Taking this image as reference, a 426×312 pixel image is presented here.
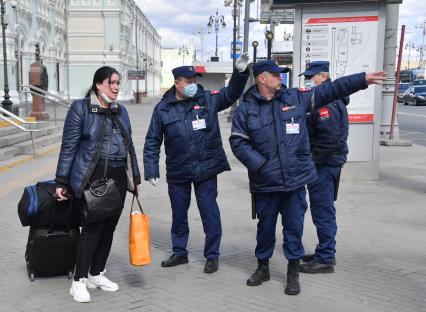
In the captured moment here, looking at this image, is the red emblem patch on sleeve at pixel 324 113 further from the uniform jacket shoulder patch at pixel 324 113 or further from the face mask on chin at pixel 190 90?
the face mask on chin at pixel 190 90

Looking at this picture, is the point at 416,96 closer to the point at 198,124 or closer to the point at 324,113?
the point at 324,113

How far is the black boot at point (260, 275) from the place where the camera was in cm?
475

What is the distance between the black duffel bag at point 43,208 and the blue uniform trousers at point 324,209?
224 cm

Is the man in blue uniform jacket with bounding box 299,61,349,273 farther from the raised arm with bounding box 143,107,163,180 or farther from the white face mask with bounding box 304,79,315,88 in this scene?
the raised arm with bounding box 143,107,163,180

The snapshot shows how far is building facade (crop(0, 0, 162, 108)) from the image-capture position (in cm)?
3681

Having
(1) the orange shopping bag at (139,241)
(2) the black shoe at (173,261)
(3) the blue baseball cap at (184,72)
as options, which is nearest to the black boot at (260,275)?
(2) the black shoe at (173,261)

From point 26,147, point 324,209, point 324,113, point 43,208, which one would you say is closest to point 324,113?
point 324,113

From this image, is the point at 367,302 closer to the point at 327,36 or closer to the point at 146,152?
the point at 146,152

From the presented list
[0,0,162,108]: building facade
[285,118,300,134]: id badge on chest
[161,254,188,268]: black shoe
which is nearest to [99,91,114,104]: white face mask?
[285,118,300,134]: id badge on chest

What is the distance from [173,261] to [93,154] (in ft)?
5.17

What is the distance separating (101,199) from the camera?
426 cm

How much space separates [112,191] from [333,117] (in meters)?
2.22

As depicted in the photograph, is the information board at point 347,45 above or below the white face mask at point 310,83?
above

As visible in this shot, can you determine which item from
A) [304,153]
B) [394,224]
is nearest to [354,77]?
[304,153]
